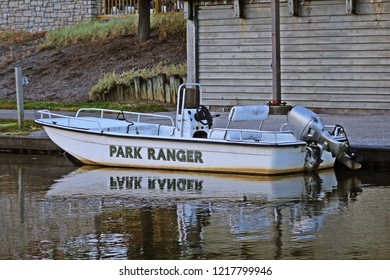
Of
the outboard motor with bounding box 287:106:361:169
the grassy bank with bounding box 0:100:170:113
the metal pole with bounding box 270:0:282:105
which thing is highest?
the metal pole with bounding box 270:0:282:105

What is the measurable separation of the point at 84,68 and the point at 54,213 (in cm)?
1997

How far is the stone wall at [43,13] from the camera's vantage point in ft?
140

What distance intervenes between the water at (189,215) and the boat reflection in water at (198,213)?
15mm

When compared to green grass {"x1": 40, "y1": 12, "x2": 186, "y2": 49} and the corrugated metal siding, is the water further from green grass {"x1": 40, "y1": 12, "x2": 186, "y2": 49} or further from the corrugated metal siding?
green grass {"x1": 40, "y1": 12, "x2": 186, "y2": 49}

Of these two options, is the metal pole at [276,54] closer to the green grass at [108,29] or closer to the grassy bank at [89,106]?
the grassy bank at [89,106]

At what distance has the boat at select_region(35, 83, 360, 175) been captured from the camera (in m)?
19.1

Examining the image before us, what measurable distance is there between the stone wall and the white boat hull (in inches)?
866

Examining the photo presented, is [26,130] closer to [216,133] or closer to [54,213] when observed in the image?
[216,133]

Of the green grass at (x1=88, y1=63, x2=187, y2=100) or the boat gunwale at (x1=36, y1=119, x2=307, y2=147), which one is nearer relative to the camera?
the boat gunwale at (x1=36, y1=119, x2=307, y2=147)

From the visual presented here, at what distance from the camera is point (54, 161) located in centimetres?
2222

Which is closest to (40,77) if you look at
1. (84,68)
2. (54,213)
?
(84,68)

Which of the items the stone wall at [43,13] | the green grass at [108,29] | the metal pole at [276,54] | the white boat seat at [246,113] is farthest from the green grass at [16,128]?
the stone wall at [43,13]

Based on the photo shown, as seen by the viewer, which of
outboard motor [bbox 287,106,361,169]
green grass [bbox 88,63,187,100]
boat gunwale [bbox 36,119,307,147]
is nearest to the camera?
boat gunwale [bbox 36,119,307,147]

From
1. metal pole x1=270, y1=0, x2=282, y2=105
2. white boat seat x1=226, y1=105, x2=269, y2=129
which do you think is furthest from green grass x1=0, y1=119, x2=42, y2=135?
white boat seat x1=226, y1=105, x2=269, y2=129
